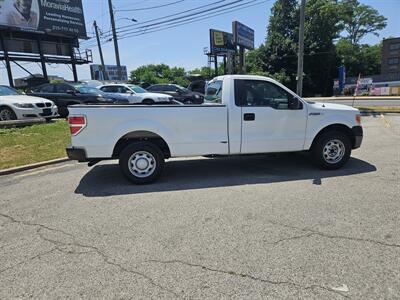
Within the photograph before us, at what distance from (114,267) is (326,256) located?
6.94ft

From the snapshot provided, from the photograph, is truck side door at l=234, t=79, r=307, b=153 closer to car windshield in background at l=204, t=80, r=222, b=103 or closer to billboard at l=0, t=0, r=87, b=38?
car windshield in background at l=204, t=80, r=222, b=103

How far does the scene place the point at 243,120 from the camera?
18.7 ft

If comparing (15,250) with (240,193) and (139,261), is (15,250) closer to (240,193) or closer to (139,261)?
(139,261)

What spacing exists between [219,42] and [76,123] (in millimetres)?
38264

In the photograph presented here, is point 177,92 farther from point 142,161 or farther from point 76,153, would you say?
point 76,153

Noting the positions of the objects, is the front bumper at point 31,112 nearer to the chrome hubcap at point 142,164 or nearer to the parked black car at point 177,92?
the chrome hubcap at point 142,164

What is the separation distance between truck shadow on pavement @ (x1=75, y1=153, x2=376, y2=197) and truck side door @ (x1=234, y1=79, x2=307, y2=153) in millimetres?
539

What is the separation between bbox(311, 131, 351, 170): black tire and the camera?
611 cm

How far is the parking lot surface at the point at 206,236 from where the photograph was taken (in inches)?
108

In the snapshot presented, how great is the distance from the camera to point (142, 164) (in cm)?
555

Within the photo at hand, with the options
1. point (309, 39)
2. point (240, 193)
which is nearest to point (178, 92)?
point (240, 193)

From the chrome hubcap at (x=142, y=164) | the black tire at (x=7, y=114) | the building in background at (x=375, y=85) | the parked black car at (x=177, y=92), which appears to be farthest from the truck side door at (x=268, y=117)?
the building in background at (x=375, y=85)

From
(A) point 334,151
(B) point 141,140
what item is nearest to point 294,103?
(A) point 334,151

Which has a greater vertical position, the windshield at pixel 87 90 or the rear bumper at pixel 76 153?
the windshield at pixel 87 90
